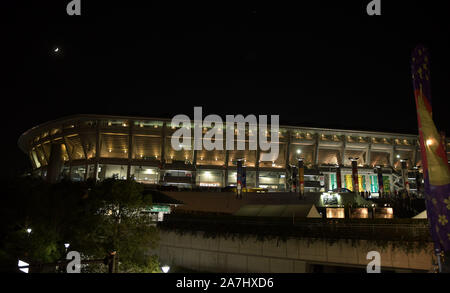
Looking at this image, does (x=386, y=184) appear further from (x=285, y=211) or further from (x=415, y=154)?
(x=285, y=211)

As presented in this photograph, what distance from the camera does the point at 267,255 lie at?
17.9 metres

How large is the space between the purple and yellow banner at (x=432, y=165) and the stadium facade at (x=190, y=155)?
52925 mm

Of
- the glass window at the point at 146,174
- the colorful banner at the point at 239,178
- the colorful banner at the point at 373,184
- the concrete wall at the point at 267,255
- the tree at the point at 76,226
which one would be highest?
the glass window at the point at 146,174

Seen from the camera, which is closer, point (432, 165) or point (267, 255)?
point (432, 165)

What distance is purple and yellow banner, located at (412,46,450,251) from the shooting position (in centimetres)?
1045

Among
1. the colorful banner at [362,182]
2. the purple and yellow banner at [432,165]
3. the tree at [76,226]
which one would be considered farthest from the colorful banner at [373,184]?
the purple and yellow banner at [432,165]

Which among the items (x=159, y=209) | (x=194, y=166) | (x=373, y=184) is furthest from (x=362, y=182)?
(x=159, y=209)

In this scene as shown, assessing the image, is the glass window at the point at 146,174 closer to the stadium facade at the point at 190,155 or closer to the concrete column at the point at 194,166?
the stadium facade at the point at 190,155

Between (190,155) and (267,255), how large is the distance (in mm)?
51012

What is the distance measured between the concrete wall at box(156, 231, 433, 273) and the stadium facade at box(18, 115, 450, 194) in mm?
41373

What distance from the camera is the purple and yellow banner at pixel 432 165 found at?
34.3 ft
